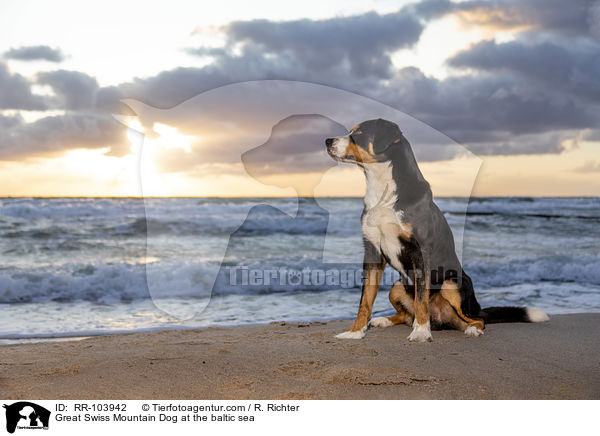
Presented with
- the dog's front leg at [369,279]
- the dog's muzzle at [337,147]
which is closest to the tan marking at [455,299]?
the dog's front leg at [369,279]

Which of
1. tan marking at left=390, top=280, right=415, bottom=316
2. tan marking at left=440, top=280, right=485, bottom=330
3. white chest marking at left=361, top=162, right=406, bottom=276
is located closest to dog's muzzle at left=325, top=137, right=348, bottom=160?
white chest marking at left=361, top=162, right=406, bottom=276

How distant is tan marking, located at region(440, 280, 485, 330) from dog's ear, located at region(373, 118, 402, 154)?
1.32 meters

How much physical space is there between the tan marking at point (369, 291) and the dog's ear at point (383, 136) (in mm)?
1017

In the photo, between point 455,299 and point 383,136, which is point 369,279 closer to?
point 455,299

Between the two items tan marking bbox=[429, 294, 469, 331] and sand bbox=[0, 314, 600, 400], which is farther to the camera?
tan marking bbox=[429, 294, 469, 331]

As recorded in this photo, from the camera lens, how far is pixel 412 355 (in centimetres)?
396

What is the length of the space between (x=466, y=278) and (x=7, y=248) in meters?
12.7

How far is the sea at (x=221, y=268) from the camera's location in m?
6.84

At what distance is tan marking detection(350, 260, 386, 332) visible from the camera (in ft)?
14.8

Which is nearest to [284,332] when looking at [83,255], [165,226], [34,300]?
[34,300]

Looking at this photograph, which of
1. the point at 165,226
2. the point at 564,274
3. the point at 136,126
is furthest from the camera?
the point at 165,226

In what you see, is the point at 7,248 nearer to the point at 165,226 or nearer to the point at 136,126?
the point at 165,226

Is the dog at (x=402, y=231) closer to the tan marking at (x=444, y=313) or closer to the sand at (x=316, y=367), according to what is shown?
the tan marking at (x=444, y=313)
